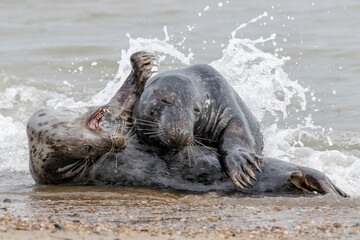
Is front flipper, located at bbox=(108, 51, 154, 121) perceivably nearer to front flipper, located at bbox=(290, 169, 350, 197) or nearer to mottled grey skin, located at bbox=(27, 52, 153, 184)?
mottled grey skin, located at bbox=(27, 52, 153, 184)

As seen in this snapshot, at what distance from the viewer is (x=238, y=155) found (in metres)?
6.60

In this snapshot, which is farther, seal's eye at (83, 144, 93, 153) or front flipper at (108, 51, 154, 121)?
front flipper at (108, 51, 154, 121)

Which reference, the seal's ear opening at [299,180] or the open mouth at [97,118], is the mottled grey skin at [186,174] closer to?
the seal's ear opening at [299,180]

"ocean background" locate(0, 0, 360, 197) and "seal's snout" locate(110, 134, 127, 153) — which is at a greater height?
"ocean background" locate(0, 0, 360, 197)

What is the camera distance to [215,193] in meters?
6.61

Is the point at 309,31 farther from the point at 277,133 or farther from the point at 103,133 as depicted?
the point at 103,133

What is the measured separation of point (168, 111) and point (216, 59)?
7.49 meters

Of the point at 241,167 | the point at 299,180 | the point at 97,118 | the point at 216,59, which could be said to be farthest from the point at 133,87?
the point at 216,59

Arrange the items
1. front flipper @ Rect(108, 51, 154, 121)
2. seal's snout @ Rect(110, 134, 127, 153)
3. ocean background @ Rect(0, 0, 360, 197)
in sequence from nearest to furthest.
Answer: seal's snout @ Rect(110, 134, 127, 153) < front flipper @ Rect(108, 51, 154, 121) < ocean background @ Rect(0, 0, 360, 197)

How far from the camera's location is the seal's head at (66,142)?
654 cm

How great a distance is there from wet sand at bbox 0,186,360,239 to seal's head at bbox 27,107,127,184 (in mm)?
178

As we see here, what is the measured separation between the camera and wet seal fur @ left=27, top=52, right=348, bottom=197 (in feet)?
21.5

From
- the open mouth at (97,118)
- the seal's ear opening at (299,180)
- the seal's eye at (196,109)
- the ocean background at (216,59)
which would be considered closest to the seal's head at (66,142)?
the open mouth at (97,118)

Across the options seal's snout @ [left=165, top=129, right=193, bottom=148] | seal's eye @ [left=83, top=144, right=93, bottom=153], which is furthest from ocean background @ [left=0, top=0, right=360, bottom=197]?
seal's snout @ [left=165, top=129, right=193, bottom=148]
